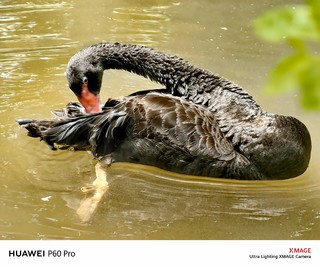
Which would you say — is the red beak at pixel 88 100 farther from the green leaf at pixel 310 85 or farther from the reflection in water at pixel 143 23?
the green leaf at pixel 310 85

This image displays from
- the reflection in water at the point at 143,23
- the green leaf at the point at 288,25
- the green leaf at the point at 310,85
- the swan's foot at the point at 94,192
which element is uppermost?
the green leaf at the point at 288,25

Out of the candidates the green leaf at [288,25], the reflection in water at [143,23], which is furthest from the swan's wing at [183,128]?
the green leaf at [288,25]

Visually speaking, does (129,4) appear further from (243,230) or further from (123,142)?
(243,230)

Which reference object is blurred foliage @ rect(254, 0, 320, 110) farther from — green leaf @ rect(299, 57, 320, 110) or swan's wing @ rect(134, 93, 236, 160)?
swan's wing @ rect(134, 93, 236, 160)

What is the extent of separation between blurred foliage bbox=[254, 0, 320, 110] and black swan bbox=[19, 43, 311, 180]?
216 centimetres

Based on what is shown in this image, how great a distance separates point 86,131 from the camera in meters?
2.53

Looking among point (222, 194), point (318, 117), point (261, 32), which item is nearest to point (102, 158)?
point (222, 194)

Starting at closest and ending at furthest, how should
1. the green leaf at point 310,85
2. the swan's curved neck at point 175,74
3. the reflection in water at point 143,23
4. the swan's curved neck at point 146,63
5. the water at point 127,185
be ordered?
the green leaf at point 310,85 → the water at point 127,185 → the swan's curved neck at point 175,74 → the swan's curved neck at point 146,63 → the reflection in water at point 143,23

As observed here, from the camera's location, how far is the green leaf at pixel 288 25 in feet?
0.64

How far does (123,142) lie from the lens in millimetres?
2543

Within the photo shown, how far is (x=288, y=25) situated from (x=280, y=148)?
86.3 inches

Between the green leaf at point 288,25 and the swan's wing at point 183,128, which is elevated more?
the green leaf at point 288,25

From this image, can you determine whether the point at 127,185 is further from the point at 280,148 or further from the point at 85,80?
the point at 280,148
